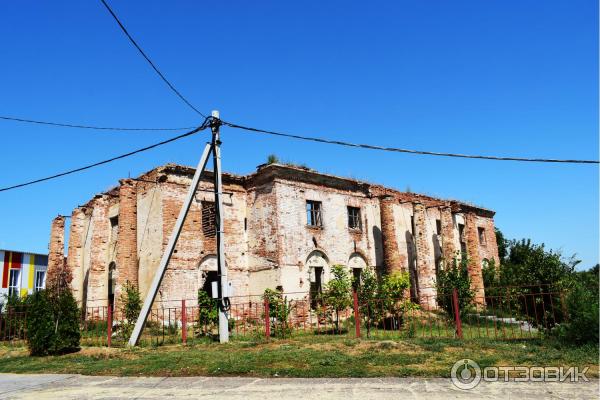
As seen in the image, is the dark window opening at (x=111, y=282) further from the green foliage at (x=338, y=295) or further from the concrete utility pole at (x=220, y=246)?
the concrete utility pole at (x=220, y=246)

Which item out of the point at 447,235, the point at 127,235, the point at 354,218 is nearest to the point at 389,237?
the point at 354,218

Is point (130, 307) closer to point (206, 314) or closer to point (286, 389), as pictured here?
point (206, 314)

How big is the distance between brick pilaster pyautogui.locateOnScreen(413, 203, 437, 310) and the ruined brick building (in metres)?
0.05

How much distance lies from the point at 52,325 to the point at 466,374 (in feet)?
36.4

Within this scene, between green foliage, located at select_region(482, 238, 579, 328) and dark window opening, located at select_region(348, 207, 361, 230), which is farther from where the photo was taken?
dark window opening, located at select_region(348, 207, 361, 230)

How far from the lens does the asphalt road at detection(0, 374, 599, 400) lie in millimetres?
7918

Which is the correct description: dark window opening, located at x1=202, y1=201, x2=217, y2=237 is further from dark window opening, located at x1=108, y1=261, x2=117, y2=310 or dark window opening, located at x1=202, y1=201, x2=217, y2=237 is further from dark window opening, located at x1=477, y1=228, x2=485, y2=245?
dark window opening, located at x1=477, y1=228, x2=485, y2=245

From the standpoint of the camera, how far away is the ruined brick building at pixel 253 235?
21125mm

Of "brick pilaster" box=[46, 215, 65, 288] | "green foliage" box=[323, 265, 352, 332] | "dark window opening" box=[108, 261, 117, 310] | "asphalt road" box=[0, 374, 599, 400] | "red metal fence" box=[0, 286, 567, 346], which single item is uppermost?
"brick pilaster" box=[46, 215, 65, 288]

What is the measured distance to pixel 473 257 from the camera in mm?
28281

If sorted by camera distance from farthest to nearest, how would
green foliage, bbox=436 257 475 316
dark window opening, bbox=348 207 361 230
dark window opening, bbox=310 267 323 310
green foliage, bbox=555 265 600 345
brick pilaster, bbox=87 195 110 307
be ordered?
dark window opening, bbox=348 207 361 230, brick pilaster, bbox=87 195 110 307, dark window opening, bbox=310 267 323 310, green foliage, bbox=436 257 475 316, green foliage, bbox=555 265 600 345

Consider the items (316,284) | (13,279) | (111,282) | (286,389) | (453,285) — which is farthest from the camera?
(13,279)

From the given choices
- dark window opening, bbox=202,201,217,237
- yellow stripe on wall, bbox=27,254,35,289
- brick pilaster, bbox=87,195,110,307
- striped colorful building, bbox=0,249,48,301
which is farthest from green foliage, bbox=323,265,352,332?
yellow stripe on wall, bbox=27,254,35,289

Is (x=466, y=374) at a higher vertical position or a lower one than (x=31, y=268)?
lower
